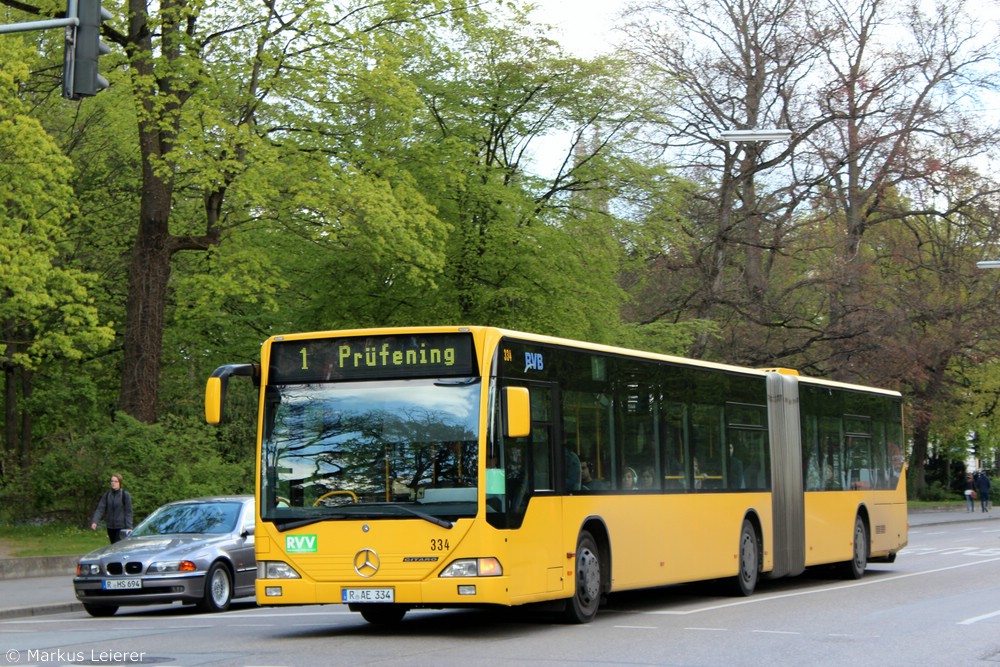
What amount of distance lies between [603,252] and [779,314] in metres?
10.1

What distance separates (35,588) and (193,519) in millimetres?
4426

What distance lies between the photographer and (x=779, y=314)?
45781 mm

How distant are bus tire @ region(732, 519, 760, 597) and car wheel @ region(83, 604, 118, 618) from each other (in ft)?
27.6

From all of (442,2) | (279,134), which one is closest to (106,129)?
(279,134)

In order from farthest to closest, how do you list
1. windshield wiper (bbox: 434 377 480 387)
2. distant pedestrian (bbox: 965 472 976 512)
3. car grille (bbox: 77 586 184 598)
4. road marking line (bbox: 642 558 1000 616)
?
distant pedestrian (bbox: 965 472 976 512)
car grille (bbox: 77 586 184 598)
road marking line (bbox: 642 558 1000 616)
windshield wiper (bbox: 434 377 480 387)

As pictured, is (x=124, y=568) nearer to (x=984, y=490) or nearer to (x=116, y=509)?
(x=116, y=509)

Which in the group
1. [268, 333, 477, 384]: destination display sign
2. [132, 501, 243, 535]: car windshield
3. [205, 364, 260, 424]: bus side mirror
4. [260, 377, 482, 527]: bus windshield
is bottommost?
[132, 501, 243, 535]: car windshield

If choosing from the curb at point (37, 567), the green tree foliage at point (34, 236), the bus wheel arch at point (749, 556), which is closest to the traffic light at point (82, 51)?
the bus wheel arch at point (749, 556)

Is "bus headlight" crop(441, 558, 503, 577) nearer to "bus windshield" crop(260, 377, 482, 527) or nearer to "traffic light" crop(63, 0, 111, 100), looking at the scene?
"bus windshield" crop(260, 377, 482, 527)

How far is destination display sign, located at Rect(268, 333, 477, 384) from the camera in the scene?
13367mm

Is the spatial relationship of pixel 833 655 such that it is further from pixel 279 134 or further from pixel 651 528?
pixel 279 134

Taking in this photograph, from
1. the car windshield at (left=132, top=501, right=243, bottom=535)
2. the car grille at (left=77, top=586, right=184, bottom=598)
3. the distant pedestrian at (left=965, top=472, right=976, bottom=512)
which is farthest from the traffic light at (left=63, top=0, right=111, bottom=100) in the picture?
the distant pedestrian at (left=965, top=472, right=976, bottom=512)

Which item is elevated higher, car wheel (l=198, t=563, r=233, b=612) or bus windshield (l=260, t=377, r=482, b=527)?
bus windshield (l=260, t=377, r=482, b=527)

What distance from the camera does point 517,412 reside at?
12773mm
